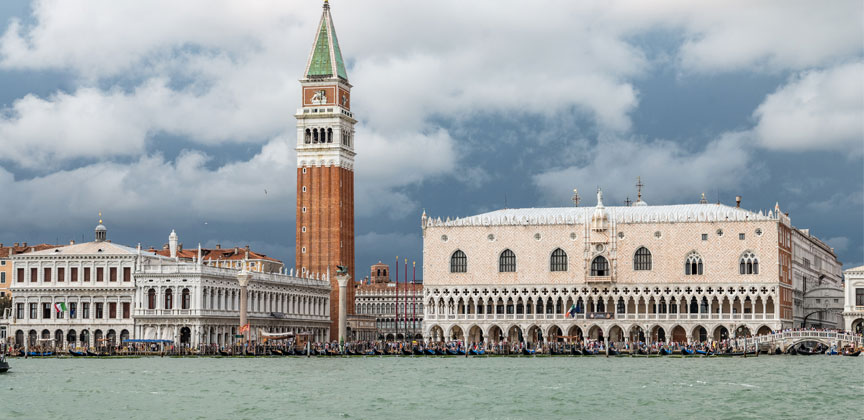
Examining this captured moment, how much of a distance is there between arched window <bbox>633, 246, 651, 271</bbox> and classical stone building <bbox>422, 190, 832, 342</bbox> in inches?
2.7

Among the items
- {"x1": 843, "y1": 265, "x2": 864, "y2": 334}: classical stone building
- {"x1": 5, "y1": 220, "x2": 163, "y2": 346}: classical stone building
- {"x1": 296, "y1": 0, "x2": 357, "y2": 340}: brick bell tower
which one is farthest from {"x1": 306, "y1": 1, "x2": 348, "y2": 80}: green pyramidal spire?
{"x1": 843, "y1": 265, "x2": 864, "y2": 334}: classical stone building

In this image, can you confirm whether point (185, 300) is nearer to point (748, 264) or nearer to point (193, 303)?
point (193, 303)

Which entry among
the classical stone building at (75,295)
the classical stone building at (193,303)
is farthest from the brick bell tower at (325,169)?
the classical stone building at (75,295)

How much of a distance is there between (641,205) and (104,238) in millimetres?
39782

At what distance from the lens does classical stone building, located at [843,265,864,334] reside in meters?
94.7

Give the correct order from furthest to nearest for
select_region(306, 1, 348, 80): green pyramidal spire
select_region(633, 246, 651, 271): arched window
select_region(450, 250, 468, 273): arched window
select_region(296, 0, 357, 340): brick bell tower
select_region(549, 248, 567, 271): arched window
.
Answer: select_region(306, 1, 348, 80): green pyramidal spire → select_region(296, 0, 357, 340): brick bell tower → select_region(450, 250, 468, 273): arched window → select_region(549, 248, 567, 271): arched window → select_region(633, 246, 651, 271): arched window

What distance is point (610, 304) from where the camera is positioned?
97.2m

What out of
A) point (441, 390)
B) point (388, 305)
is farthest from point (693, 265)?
point (388, 305)

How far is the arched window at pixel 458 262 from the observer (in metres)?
99.6

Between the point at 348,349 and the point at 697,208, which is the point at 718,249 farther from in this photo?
the point at 348,349

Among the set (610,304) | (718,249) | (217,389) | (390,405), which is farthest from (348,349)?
(390,405)

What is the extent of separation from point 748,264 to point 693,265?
370 cm

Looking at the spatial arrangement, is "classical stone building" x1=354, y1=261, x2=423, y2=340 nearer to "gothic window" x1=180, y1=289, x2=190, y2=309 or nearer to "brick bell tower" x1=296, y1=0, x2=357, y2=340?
"brick bell tower" x1=296, y1=0, x2=357, y2=340

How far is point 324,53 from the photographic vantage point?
388ft
